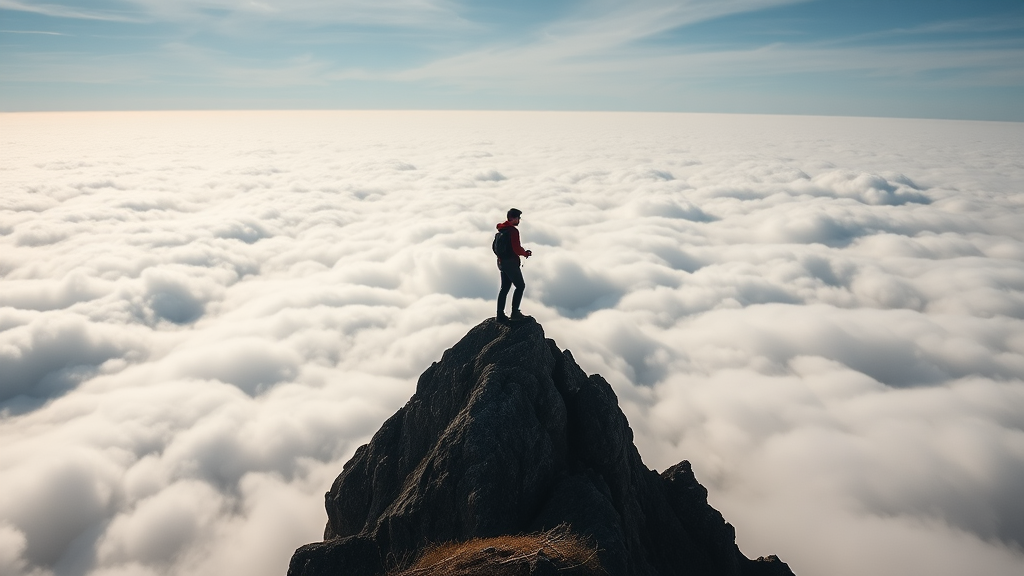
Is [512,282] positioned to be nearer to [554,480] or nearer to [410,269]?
[554,480]

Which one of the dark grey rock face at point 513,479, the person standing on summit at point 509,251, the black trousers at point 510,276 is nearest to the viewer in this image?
the dark grey rock face at point 513,479

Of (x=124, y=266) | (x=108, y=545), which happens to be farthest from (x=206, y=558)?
(x=124, y=266)

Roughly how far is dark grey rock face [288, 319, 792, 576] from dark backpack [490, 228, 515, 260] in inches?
103

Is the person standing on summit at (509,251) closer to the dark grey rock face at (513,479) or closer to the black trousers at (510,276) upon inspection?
the black trousers at (510,276)

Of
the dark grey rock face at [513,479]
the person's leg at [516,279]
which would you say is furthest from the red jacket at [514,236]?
the dark grey rock face at [513,479]

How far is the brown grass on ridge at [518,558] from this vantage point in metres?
9.23

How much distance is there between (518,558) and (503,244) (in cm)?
896

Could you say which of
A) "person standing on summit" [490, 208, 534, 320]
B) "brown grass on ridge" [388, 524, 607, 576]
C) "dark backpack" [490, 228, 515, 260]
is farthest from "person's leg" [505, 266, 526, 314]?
"brown grass on ridge" [388, 524, 607, 576]

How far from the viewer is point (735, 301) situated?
5999 inches

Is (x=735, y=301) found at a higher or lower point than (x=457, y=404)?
lower

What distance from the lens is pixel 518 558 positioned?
927 cm

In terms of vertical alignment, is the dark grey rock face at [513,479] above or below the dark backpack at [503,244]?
below

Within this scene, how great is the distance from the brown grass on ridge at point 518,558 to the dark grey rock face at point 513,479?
3.20 feet

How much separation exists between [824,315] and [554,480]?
156 meters
